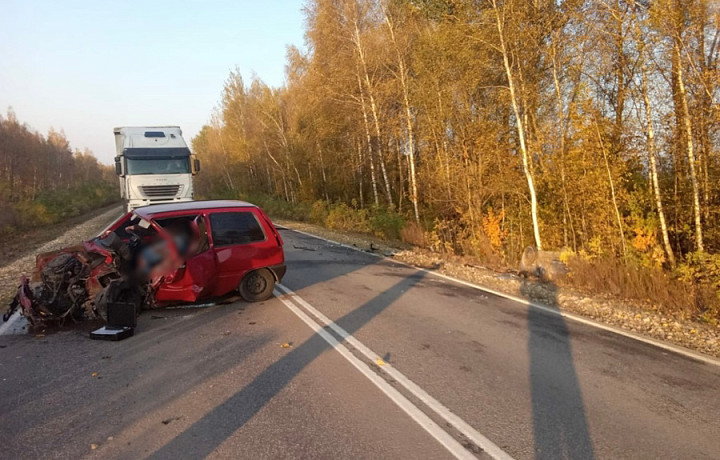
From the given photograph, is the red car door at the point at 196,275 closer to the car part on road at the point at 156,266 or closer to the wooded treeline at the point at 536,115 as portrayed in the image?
the car part on road at the point at 156,266

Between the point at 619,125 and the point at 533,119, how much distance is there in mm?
2909

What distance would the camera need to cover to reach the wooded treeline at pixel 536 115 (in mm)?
9461

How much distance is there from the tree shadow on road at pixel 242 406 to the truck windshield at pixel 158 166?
14.0m

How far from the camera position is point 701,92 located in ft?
29.5

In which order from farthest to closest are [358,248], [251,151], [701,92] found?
[251,151]
[358,248]
[701,92]

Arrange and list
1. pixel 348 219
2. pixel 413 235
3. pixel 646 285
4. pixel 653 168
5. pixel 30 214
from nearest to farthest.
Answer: pixel 646 285 < pixel 653 168 < pixel 413 235 < pixel 348 219 < pixel 30 214

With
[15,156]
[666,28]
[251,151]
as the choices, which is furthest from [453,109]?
[15,156]

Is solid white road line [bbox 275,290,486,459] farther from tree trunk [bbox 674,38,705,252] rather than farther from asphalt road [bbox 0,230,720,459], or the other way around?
tree trunk [bbox 674,38,705,252]

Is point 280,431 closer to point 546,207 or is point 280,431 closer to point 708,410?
point 708,410

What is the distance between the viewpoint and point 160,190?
18.0 meters

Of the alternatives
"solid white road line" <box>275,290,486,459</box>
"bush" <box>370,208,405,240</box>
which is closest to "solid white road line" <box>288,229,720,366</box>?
"solid white road line" <box>275,290,486,459</box>

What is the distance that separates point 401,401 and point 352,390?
0.50 metres

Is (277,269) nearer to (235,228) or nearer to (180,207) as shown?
(235,228)

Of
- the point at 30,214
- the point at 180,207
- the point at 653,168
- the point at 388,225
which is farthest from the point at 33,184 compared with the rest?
the point at 653,168
